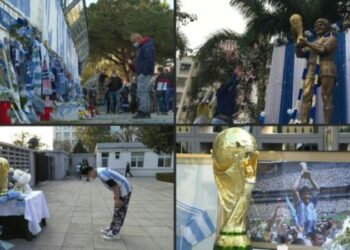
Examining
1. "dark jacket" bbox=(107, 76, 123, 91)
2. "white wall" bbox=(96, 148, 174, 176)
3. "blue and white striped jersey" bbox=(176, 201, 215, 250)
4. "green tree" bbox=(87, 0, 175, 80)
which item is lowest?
"blue and white striped jersey" bbox=(176, 201, 215, 250)

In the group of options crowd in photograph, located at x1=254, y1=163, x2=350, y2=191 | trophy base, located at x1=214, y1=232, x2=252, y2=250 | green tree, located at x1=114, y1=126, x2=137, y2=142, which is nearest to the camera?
trophy base, located at x1=214, y1=232, x2=252, y2=250

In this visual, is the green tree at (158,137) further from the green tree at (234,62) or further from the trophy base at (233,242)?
the trophy base at (233,242)

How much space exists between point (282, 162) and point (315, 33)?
1.44 feet

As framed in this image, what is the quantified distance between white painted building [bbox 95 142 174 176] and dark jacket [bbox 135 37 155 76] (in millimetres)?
250

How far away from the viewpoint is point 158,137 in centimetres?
209

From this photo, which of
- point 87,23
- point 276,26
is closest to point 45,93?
point 87,23

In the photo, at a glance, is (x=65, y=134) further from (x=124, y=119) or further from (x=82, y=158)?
(x=124, y=119)

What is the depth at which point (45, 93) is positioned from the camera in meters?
2.17

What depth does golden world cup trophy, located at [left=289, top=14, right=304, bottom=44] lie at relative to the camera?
2.05 m

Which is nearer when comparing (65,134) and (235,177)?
(235,177)

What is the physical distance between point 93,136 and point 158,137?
225mm

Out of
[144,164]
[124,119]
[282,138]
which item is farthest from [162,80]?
[282,138]

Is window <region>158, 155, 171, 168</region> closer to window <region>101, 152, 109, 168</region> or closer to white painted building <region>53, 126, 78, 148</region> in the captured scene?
window <region>101, 152, 109, 168</region>

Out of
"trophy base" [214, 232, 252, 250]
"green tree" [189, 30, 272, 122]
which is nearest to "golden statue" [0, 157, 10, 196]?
"green tree" [189, 30, 272, 122]
